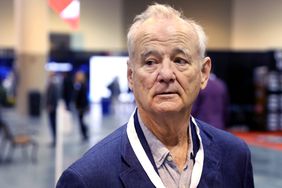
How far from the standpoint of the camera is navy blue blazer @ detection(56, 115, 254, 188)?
137 centimetres

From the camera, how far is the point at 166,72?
4.60 feet

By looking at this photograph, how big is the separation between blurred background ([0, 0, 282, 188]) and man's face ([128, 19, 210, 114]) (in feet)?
25.1

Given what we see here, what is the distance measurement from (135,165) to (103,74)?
41.6ft

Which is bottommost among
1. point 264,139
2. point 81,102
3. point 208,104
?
point 264,139

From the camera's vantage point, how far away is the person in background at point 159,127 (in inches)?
55.1

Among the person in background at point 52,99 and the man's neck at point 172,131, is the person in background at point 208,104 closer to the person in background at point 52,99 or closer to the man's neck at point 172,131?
the man's neck at point 172,131

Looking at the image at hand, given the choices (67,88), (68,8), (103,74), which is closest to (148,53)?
(68,8)

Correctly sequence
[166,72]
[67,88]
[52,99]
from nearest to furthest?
[166,72] → [52,99] → [67,88]

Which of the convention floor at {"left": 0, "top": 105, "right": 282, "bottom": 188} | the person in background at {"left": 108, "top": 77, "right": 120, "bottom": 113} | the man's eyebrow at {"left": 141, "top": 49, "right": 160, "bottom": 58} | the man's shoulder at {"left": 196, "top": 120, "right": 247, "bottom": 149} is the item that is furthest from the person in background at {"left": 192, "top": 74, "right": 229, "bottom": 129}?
the person in background at {"left": 108, "top": 77, "right": 120, "bottom": 113}

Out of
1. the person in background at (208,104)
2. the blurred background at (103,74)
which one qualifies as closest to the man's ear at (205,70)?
the person in background at (208,104)

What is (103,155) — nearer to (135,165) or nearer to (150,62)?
(135,165)

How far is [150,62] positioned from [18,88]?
41.2 feet

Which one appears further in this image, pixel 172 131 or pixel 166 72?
pixel 172 131

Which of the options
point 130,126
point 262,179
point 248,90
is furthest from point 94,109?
point 130,126
